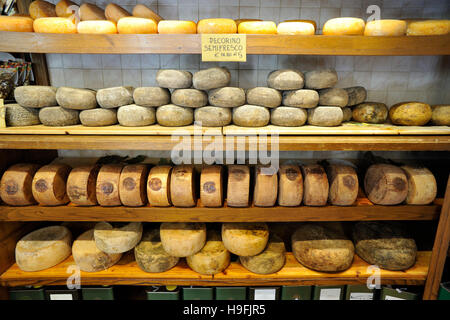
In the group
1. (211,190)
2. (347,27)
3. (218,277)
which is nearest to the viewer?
(347,27)

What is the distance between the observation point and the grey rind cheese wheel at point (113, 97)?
164 centimetres

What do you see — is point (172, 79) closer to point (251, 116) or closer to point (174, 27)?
point (174, 27)

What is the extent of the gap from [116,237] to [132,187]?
397 millimetres

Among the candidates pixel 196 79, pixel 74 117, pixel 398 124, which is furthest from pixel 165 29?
pixel 398 124

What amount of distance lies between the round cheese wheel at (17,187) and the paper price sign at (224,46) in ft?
4.90

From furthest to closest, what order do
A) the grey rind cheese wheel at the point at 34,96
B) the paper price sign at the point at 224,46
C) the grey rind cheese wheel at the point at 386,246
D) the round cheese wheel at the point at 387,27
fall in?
1. the grey rind cheese wheel at the point at 386,246
2. the grey rind cheese wheel at the point at 34,96
3. the round cheese wheel at the point at 387,27
4. the paper price sign at the point at 224,46

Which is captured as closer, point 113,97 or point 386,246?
point 113,97

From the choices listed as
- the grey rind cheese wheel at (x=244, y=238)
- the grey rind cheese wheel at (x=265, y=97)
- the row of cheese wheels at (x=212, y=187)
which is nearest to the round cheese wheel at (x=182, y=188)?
the row of cheese wheels at (x=212, y=187)

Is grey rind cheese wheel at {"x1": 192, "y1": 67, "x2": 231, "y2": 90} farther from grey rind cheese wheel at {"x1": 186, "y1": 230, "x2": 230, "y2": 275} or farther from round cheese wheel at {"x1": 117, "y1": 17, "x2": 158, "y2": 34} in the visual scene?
grey rind cheese wheel at {"x1": 186, "y1": 230, "x2": 230, "y2": 275}

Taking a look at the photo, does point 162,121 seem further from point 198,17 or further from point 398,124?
point 398,124

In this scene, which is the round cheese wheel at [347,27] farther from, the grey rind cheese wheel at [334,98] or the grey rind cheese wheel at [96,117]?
the grey rind cheese wheel at [96,117]

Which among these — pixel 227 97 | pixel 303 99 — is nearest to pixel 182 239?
pixel 227 97

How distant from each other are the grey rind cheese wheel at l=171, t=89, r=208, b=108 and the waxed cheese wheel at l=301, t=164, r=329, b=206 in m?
0.91

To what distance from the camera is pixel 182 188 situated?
5.39 ft
